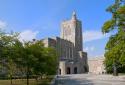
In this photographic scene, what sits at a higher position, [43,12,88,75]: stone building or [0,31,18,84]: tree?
[43,12,88,75]: stone building

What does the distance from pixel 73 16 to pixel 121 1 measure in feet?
437

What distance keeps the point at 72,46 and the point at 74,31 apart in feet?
26.9

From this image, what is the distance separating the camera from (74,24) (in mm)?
154875

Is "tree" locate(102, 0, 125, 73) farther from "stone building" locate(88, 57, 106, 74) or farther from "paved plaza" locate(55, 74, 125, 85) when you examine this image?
"stone building" locate(88, 57, 106, 74)

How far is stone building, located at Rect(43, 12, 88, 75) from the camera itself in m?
134

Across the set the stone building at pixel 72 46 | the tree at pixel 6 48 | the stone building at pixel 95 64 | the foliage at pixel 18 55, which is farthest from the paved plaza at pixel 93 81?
the stone building at pixel 95 64

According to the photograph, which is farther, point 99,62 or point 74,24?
point 74,24

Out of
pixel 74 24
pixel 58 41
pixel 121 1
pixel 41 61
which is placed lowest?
pixel 41 61

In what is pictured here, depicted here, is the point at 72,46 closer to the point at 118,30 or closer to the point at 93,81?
the point at 93,81

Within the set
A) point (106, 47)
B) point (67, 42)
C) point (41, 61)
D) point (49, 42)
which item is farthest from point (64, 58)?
point (106, 47)

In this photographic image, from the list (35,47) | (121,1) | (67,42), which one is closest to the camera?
(121,1)

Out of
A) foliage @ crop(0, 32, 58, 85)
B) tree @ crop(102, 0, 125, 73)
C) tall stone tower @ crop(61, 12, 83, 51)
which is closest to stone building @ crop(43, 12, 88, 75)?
tall stone tower @ crop(61, 12, 83, 51)

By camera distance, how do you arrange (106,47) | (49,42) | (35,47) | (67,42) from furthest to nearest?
(67,42), (49,42), (35,47), (106,47)

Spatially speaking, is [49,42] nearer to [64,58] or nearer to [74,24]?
[64,58]
